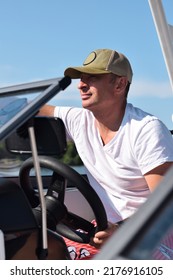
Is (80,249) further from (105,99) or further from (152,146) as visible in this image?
(105,99)

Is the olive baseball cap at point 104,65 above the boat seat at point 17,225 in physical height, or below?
above

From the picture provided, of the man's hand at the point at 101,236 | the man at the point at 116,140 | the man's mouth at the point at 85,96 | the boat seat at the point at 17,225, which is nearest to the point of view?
the boat seat at the point at 17,225

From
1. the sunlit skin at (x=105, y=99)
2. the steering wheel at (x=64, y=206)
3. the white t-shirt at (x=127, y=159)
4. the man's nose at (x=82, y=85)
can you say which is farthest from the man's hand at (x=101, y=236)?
the man's nose at (x=82, y=85)

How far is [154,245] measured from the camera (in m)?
0.82

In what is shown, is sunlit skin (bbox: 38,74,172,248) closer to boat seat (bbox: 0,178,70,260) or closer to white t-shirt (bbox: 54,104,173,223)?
white t-shirt (bbox: 54,104,173,223)

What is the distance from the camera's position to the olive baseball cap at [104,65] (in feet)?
7.29

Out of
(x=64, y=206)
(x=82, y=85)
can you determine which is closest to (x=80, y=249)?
(x=64, y=206)

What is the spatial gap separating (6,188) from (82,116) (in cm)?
86

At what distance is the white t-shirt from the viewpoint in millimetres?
2096

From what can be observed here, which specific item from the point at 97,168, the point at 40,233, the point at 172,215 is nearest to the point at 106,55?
the point at 97,168

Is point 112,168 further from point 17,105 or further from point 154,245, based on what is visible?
point 154,245

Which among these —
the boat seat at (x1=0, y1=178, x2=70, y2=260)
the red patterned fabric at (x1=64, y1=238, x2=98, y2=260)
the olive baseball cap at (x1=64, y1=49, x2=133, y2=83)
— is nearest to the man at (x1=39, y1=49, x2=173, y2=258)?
the olive baseball cap at (x1=64, y1=49, x2=133, y2=83)

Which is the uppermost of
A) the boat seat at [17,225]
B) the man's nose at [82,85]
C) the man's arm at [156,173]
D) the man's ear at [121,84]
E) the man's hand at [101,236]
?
the man's nose at [82,85]

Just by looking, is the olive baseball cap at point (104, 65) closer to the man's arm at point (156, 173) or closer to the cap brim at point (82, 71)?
the cap brim at point (82, 71)
